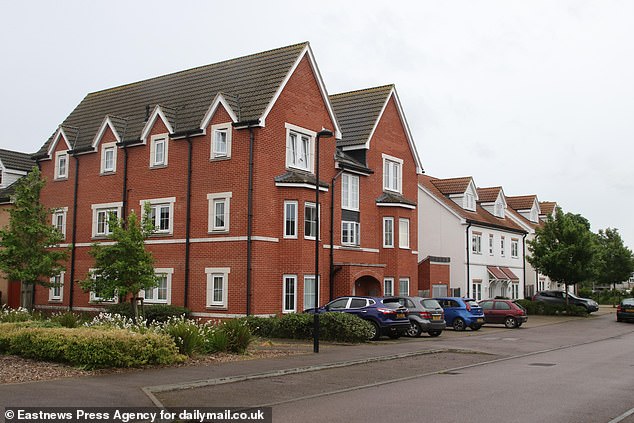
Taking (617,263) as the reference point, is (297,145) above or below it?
above

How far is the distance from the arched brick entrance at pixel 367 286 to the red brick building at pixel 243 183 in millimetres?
A: 70

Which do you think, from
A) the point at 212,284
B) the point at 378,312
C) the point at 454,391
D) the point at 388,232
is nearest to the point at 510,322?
the point at 388,232

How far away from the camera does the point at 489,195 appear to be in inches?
2179

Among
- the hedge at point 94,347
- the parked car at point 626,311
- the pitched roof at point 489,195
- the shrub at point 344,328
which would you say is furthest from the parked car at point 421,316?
the pitched roof at point 489,195

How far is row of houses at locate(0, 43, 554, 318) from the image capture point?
28281 millimetres

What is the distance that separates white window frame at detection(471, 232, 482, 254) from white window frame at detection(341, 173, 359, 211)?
53.6 ft

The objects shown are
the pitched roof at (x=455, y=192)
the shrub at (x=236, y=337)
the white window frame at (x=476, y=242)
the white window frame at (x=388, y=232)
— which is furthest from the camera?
the white window frame at (x=476, y=242)

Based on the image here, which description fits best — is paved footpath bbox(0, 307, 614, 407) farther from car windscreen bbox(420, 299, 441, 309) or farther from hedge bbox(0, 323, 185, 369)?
car windscreen bbox(420, 299, 441, 309)

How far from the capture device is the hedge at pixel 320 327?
2298cm

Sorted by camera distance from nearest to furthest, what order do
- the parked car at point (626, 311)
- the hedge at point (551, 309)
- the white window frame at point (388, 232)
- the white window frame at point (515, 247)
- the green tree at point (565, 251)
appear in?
the white window frame at point (388, 232), the parked car at point (626, 311), the green tree at point (565, 251), the hedge at point (551, 309), the white window frame at point (515, 247)

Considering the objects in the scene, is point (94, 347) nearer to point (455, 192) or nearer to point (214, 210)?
point (214, 210)

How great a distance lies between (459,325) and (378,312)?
914 centimetres

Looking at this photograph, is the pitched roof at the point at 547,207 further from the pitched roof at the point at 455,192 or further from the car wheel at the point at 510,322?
the car wheel at the point at 510,322

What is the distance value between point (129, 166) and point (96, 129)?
15.8 ft
